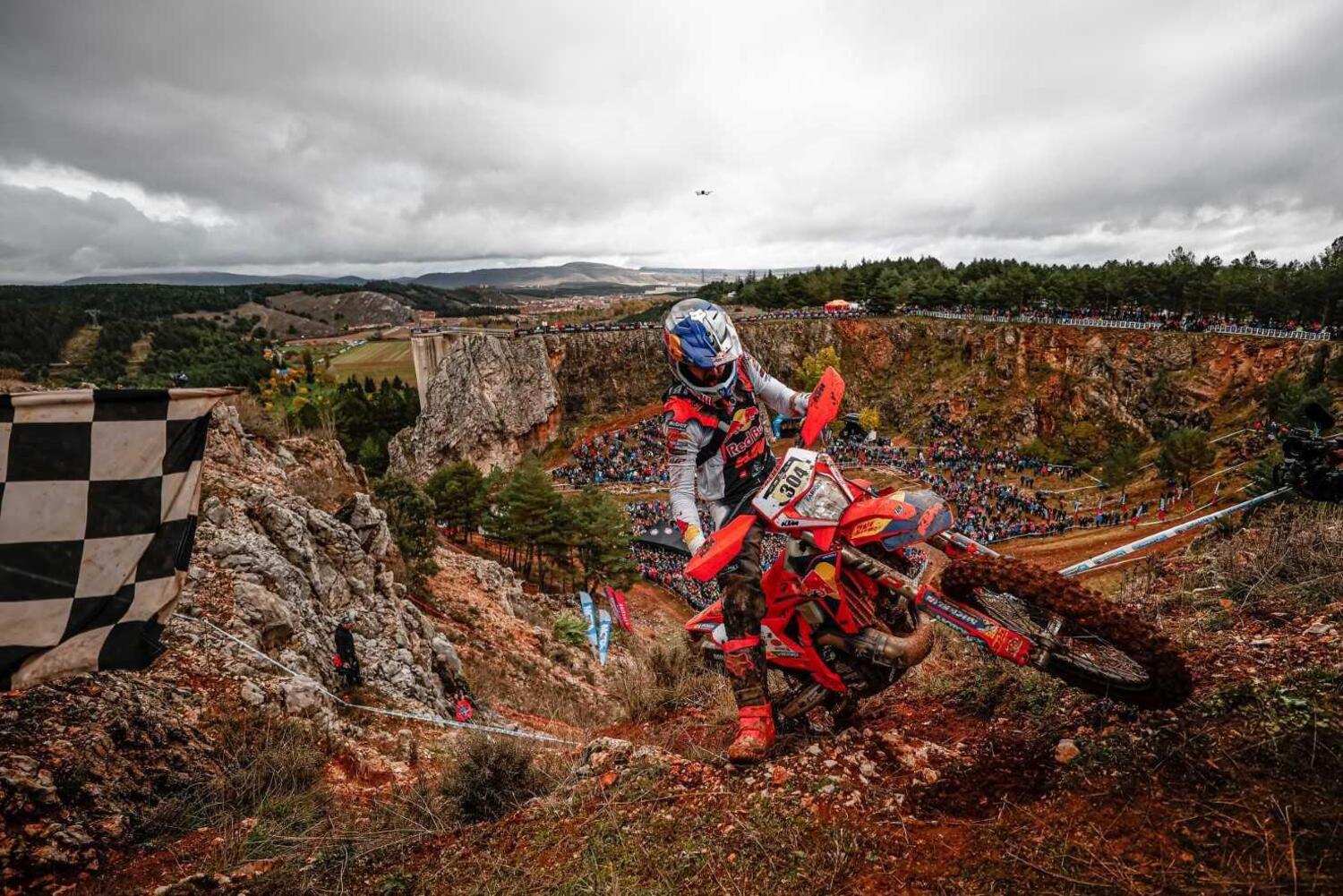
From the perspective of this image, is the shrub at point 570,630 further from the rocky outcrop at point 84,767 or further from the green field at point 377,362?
the green field at point 377,362

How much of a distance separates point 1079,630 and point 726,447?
253 cm

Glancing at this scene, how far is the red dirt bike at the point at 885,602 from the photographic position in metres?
3.05

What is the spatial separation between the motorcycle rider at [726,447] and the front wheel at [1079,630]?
1.36 m

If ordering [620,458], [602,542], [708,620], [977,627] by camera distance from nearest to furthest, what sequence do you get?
[977,627] → [708,620] → [602,542] → [620,458]

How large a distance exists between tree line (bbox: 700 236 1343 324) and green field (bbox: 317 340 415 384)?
2487 inches

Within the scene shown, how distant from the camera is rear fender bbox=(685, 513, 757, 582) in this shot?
390cm

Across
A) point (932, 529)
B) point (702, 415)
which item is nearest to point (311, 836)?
point (702, 415)

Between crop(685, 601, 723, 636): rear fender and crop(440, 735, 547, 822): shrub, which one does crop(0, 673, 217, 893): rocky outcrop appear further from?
crop(685, 601, 723, 636): rear fender

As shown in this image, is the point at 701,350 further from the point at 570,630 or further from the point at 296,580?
the point at 570,630

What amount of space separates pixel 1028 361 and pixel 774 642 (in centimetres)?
6470

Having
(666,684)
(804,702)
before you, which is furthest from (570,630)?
(804,702)

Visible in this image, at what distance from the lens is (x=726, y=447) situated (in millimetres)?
4727

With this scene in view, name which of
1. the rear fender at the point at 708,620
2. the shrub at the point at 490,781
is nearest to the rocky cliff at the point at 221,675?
the shrub at the point at 490,781

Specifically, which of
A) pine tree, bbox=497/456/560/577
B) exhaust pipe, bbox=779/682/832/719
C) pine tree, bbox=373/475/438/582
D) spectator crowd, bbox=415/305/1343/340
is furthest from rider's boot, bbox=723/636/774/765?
spectator crowd, bbox=415/305/1343/340
